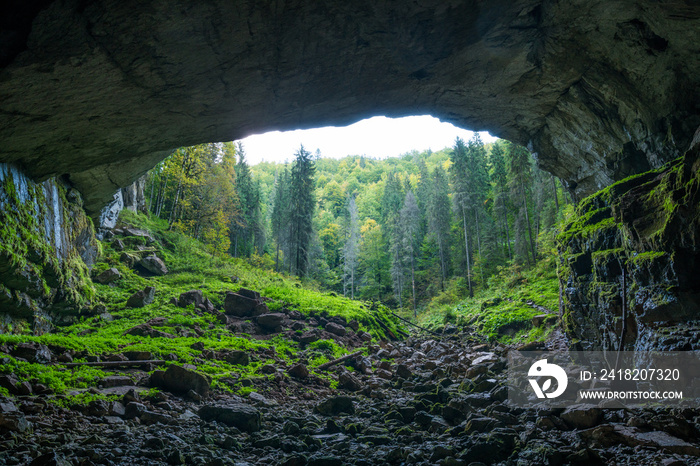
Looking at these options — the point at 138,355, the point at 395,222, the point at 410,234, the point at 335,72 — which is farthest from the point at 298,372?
the point at 395,222

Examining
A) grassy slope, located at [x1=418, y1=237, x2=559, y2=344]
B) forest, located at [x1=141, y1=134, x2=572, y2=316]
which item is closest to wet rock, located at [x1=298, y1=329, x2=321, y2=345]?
grassy slope, located at [x1=418, y1=237, x2=559, y2=344]

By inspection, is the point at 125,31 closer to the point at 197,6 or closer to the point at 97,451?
the point at 197,6

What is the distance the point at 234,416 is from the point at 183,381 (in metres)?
1.57

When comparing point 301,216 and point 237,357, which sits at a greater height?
point 301,216

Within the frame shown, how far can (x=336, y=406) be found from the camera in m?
7.07

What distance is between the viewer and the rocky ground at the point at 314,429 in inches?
162

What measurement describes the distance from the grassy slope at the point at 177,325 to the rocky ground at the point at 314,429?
58 centimetres

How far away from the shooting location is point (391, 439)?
541 cm

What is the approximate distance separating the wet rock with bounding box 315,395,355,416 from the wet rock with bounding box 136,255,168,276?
1165cm

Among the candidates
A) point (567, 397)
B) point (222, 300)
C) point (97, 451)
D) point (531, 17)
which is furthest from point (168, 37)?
point (222, 300)

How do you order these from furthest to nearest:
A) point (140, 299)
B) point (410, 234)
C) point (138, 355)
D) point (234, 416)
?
1. point (410, 234)
2. point (140, 299)
3. point (138, 355)
4. point (234, 416)

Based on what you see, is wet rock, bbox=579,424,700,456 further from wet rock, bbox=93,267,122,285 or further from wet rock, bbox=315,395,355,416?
wet rock, bbox=93,267,122,285

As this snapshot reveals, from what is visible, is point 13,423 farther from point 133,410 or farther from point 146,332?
point 146,332

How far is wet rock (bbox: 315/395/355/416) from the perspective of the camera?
6977mm
